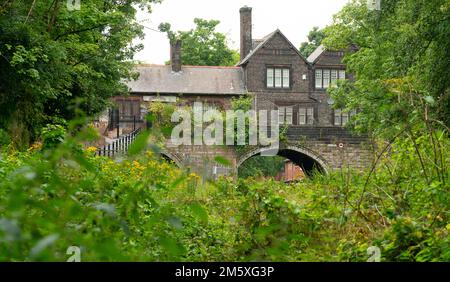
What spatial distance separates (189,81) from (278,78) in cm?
581

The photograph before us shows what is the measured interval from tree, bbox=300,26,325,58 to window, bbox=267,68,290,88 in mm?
17288

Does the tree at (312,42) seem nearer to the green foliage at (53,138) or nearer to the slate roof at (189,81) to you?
the slate roof at (189,81)

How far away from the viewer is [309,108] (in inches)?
1720

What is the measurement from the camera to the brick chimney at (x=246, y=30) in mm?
44156

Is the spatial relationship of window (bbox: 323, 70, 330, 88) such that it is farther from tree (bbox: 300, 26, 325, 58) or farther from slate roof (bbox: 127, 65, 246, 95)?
tree (bbox: 300, 26, 325, 58)

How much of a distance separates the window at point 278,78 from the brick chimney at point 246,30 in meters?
2.32

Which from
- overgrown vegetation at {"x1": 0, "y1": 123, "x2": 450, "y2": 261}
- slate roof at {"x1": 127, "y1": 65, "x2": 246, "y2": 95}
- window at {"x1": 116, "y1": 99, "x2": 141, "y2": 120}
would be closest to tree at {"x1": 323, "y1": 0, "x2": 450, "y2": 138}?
overgrown vegetation at {"x1": 0, "y1": 123, "x2": 450, "y2": 261}

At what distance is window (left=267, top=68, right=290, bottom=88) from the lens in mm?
43375

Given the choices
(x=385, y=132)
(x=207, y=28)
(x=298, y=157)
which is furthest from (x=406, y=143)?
(x=207, y=28)

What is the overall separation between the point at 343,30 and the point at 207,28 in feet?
83.6

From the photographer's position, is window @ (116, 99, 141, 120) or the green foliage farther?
window @ (116, 99, 141, 120)

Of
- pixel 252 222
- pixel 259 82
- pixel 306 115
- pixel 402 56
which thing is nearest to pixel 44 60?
pixel 402 56
